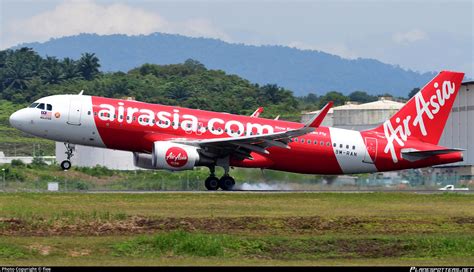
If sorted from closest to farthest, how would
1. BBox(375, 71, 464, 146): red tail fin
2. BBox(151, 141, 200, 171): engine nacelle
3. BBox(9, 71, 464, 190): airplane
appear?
BBox(151, 141, 200, 171): engine nacelle, BBox(9, 71, 464, 190): airplane, BBox(375, 71, 464, 146): red tail fin

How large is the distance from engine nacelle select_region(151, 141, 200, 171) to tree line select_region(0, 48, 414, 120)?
242 feet

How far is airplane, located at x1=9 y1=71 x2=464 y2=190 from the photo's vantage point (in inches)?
2032

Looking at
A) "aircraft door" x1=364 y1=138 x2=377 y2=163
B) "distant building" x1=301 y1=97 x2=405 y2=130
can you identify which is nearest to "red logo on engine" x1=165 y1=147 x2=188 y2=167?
"aircraft door" x1=364 y1=138 x2=377 y2=163

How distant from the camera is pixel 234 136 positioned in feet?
176

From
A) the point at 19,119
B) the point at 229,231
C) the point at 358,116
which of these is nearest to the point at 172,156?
the point at 19,119

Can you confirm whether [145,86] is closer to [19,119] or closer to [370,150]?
[370,150]

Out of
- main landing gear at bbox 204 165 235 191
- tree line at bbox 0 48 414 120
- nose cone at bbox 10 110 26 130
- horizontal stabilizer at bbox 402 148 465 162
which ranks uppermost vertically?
tree line at bbox 0 48 414 120

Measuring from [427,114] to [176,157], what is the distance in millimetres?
14356

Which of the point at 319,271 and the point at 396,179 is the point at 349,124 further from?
the point at 319,271

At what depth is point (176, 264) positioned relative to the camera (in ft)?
89.0

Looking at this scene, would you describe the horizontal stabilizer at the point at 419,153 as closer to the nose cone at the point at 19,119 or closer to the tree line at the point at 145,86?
the nose cone at the point at 19,119

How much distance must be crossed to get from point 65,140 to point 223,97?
95.3 m

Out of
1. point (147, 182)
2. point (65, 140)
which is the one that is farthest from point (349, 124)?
point (65, 140)

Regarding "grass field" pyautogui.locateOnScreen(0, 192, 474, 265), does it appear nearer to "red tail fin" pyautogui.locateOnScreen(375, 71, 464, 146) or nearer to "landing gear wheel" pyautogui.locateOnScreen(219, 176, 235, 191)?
"landing gear wheel" pyautogui.locateOnScreen(219, 176, 235, 191)
